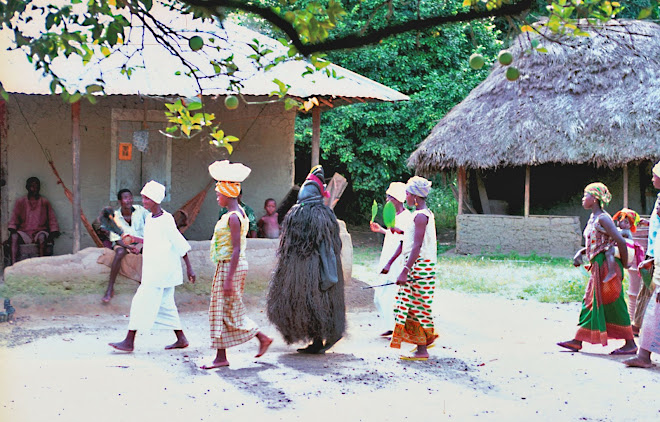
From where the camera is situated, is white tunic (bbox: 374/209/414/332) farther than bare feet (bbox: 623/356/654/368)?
Yes

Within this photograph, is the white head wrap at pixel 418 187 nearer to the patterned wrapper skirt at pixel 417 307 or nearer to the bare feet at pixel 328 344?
the patterned wrapper skirt at pixel 417 307

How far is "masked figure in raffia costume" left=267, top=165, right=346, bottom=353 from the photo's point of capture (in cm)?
586

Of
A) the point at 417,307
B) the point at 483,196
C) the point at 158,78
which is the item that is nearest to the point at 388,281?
the point at 417,307

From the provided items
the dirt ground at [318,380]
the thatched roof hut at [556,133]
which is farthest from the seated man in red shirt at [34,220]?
the thatched roof hut at [556,133]

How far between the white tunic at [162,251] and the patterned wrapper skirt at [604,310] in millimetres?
3443

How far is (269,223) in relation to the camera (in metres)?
9.99

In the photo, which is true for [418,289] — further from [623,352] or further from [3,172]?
[3,172]

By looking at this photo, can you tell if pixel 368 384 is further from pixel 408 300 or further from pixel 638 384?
pixel 638 384

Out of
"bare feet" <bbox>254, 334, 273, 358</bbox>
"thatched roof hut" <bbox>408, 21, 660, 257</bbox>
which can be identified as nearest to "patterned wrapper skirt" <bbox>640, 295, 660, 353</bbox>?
"bare feet" <bbox>254, 334, 273, 358</bbox>

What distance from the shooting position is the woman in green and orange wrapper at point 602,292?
613cm

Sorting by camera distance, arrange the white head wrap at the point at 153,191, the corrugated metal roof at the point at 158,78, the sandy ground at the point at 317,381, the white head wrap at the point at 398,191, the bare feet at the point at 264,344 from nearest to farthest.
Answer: the sandy ground at the point at 317,381 < the bare feet at the point at 264,344 < the white head wrap at the point at 153,191 < the white head wrap at the point at 398,191 < the corrugated metal roof at the point at 158,78

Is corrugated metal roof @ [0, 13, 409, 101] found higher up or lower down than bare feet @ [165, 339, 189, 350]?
higher up

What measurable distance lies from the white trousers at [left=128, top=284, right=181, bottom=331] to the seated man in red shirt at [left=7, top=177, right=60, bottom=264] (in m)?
3.67

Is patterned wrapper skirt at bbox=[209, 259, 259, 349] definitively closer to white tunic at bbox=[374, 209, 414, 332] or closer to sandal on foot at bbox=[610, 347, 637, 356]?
white tunic at bbox=[374, 209, 414, 332]
